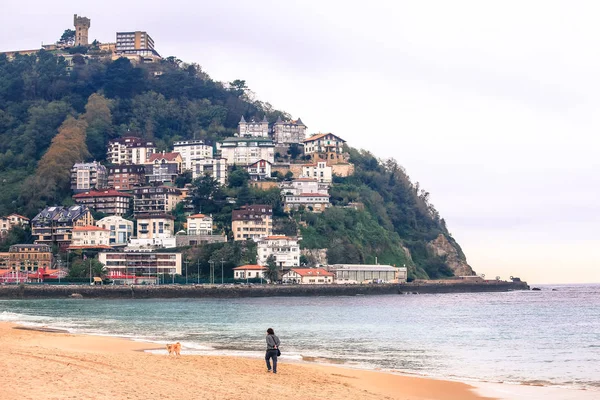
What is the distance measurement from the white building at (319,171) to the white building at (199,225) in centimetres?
2169

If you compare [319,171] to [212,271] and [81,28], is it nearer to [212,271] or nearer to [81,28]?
[212,271]

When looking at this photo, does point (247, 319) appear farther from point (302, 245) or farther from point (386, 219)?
point (386, 219)

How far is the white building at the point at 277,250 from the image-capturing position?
10650 cm

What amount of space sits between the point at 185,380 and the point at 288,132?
12388cm

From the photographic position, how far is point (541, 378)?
2605 cm

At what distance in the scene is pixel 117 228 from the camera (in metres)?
115

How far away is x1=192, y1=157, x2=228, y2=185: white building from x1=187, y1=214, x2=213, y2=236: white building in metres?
13.3

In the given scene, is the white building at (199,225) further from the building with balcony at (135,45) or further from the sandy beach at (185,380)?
the sandy beach at (185,380)

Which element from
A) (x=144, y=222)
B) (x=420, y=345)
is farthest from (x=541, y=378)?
(x=144, y=222)

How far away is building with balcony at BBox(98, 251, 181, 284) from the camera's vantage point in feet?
345

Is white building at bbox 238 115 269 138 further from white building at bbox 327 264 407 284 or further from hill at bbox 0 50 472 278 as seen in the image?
white building at bbox 327 264 407 284

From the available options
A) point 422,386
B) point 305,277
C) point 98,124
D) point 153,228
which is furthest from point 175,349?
point 98,124

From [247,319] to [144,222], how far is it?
61.2 m

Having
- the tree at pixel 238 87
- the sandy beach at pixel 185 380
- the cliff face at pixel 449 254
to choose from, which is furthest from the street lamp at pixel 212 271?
Answer: the sandy beach at pixel 185 380
